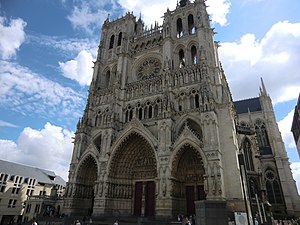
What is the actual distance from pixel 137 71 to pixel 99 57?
685 cm

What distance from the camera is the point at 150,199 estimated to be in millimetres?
18812

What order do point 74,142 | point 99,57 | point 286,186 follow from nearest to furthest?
point 74,142 → point 286,186 → point 99,57

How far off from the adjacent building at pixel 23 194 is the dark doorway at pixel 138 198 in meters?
13.4

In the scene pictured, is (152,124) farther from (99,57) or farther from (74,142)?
(99,57)

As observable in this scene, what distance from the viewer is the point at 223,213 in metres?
9.97

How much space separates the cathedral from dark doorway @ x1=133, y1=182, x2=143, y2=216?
0.09 meters

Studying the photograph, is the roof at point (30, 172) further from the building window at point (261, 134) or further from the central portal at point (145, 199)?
the building window at point (261, 134)

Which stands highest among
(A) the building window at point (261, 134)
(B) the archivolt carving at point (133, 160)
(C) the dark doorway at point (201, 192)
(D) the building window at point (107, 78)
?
(D) the building window at point (107, 78)

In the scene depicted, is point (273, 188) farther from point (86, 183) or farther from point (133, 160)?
point (86, 183)

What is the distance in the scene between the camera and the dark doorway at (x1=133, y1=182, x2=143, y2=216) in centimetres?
1895

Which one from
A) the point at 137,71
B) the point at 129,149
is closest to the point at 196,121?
the point at 129,149

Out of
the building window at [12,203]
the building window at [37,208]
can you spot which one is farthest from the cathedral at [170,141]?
the building window at [12,203]

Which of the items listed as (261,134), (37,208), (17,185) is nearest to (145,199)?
(37,208)

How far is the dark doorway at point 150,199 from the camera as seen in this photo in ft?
60.1
